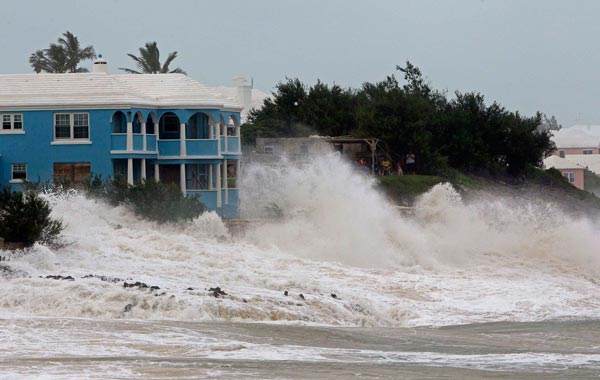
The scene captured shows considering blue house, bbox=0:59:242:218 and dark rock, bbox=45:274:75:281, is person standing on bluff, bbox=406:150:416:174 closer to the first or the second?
blue house, bbox=0:59:242:218

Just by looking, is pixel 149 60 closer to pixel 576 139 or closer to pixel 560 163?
pixel 560 163

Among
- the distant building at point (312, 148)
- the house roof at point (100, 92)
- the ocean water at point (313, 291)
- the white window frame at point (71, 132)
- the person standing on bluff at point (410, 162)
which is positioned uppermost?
the house roof at point (100, 92)

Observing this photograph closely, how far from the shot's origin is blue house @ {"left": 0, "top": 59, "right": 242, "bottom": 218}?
4450cm

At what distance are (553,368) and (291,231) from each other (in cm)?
2052

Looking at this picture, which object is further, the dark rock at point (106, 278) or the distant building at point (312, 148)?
A: the distant building at point (312, 148)

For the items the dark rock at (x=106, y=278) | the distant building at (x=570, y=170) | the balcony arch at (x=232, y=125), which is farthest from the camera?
the distant building at (x=570, y=170)

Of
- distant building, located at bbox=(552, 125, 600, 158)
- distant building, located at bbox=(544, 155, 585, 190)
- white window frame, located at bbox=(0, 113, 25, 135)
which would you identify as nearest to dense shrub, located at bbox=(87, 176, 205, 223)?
white window frame, located at bbox=(0, 113, 25, 135)

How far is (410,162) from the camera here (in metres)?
62.5

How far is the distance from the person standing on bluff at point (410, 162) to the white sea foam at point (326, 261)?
28.7ft

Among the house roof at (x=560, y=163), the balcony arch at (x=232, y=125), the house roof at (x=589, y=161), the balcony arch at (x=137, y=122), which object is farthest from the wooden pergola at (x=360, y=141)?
the house roof at (x=589, y=161)

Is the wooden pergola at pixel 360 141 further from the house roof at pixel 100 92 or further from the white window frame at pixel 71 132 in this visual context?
the white window frame at pixel 71 132

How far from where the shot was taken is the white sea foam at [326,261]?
29016 mm

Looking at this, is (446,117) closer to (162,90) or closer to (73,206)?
(162,90)

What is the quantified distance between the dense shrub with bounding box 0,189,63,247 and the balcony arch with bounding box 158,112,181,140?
1280 centimetres
